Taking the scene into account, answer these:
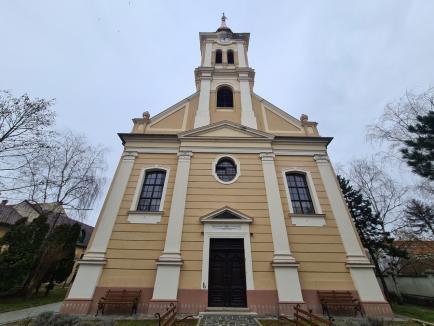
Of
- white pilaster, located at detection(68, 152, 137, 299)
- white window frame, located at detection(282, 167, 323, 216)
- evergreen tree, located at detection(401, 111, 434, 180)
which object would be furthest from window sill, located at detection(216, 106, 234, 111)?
evergreen tree, located at detection(401, 111, 434, 180)

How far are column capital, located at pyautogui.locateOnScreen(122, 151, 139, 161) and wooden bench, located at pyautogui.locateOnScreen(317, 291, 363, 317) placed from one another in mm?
10460

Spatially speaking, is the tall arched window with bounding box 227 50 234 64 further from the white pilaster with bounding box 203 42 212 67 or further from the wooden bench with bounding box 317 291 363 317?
the wooden bench with bounding box 317 291 363 317

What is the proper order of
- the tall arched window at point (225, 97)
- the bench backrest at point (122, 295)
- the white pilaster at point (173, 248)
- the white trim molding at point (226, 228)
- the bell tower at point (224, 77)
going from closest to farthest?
the bench backrest at point (122, 295) → the white pilaster at point (173, 248) → the white trim molding at point (226, 228) → the bell tower at point (224, 77) → the tall arched window at point (225, 97)

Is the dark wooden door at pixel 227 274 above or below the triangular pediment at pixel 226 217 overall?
below

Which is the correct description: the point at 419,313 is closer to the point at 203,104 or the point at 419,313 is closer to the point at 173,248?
the point at 173,248

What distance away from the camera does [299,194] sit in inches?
443

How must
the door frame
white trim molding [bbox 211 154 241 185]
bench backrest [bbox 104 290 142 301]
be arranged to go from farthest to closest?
white trim molding [bbox 211 154 241 185]
the door frame
bench backrest [bbox 104 290 142 301]

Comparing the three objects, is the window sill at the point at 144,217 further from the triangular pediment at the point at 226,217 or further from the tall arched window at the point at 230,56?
the tall arched window at the point at 230,56

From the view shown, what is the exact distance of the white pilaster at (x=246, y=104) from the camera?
13228mm

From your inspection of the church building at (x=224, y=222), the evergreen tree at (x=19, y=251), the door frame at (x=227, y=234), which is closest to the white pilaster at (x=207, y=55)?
the church building at (x=224, y=222)

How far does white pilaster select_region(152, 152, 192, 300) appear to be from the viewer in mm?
8344

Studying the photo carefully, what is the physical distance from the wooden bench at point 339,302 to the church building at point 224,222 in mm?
264

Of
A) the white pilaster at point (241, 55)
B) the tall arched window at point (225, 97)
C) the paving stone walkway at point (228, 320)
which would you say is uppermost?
the white pilaster at point (241, 55)

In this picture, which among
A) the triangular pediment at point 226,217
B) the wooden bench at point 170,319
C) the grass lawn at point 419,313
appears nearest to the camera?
the wooden bench at point 170,319
